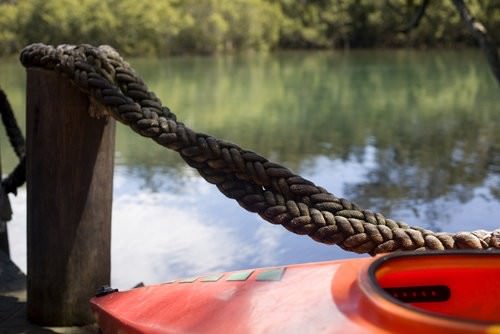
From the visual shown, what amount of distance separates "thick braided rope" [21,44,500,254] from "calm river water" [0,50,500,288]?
2171 millimetres

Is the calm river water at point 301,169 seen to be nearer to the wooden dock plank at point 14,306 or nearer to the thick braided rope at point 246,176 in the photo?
the wooden dock plank at point 14,306

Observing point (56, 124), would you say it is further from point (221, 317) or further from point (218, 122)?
point (218, 122)

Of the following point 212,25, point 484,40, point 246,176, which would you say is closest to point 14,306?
point 246,176

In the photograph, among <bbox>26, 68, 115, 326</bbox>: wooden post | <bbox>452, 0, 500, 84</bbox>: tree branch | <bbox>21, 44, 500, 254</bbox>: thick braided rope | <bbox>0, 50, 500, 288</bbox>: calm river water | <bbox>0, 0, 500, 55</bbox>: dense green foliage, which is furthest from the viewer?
<bbox>0, 0, 500, 55</bbox>: dense green foliage

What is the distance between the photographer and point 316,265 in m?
1.47

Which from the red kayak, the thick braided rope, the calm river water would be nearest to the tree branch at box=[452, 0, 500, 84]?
the calm river water

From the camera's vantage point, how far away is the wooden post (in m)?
2.00

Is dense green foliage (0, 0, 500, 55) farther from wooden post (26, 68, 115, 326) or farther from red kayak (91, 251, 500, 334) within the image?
red kayak (91, 251, 500, 334)

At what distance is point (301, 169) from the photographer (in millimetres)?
7207

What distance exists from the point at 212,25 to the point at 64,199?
37278 millimetres

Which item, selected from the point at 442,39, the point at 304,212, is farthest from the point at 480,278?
the point at 442,39

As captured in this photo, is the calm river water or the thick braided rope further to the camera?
the calm river water

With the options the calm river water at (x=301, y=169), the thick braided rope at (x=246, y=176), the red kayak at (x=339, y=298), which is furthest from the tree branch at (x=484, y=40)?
the red kayak at (x=339, y=298)

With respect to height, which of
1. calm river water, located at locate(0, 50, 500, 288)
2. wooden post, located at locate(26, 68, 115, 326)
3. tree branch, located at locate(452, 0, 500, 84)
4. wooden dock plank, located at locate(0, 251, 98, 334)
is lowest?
calm river water, located at locate(0, 50, 500, 288)
